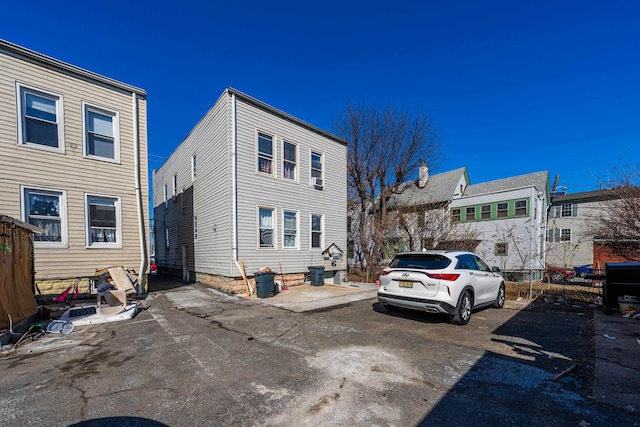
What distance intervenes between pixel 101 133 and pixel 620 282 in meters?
15.6

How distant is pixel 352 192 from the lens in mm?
20812

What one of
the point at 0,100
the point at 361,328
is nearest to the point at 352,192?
the point at 361,328

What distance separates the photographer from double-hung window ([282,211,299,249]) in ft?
40.3

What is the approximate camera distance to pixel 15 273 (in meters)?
5.77

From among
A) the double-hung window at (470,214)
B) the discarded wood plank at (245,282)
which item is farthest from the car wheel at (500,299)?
the double-hung window at (470,214)

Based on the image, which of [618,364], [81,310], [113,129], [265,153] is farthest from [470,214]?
[81,310]

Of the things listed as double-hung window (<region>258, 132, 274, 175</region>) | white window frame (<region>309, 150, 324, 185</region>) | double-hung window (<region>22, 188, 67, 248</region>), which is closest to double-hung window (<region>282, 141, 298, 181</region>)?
double-hung window (<region>258, 132, 274, 175</region>)

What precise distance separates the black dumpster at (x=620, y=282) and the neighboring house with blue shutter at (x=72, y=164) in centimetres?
1365

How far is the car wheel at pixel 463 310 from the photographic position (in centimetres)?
593

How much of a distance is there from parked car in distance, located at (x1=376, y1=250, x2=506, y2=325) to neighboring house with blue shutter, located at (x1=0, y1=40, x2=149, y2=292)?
8721 millimetres

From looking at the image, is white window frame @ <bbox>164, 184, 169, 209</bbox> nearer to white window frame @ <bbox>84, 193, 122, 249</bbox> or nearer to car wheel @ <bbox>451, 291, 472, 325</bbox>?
white window frame @ <bbox>84, 193, 122, 249</bbox>

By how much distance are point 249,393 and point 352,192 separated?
18.2 m

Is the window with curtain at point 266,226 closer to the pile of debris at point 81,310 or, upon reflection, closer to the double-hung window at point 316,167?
the double-hung window at point 316,167

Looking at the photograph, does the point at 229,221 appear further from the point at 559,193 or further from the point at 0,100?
the point at 559,193
